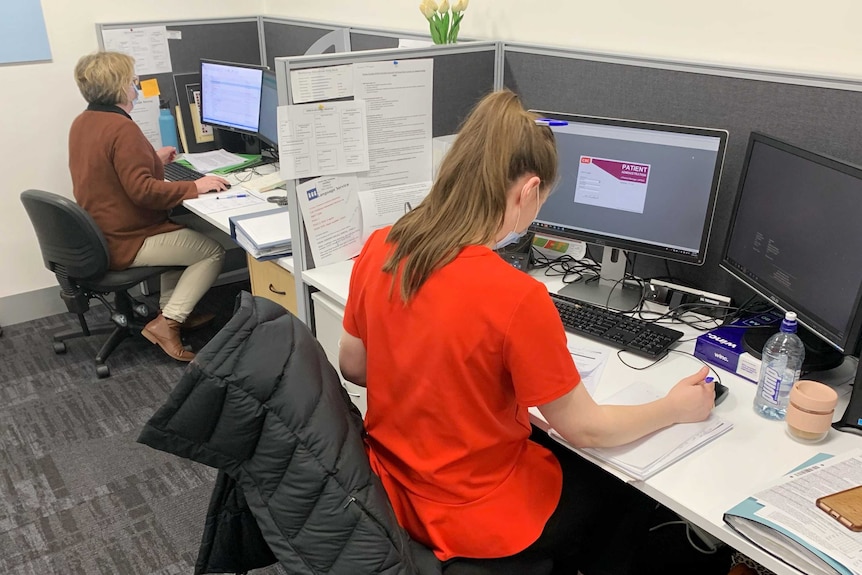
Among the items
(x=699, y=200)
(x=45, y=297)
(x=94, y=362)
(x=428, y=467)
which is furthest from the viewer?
(x=45, y=297)

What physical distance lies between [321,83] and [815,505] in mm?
1270

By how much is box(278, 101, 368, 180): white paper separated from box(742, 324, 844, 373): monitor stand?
0.95m

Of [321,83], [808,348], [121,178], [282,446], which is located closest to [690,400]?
[808,348]

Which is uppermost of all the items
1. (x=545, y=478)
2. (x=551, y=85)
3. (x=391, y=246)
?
(x=551, y=85)

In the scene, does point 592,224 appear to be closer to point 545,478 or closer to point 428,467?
point 545,478

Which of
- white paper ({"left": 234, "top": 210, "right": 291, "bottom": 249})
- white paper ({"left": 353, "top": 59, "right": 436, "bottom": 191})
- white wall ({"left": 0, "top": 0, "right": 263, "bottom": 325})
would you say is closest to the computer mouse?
white paper ({"left": 353, "top": 59, "right": 436, "bottom": 191})

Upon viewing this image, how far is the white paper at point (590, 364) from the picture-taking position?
1358 mm

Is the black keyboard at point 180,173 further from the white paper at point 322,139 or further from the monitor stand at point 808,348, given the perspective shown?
the monitor stand at point 808,348

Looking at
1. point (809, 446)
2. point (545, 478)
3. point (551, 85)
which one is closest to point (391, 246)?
point (545, 478)

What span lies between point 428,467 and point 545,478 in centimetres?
23

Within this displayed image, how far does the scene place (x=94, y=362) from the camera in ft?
9.20

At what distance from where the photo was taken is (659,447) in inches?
46.4

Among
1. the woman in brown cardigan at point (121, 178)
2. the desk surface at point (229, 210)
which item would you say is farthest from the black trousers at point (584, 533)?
the woman in brown cardigan at point (121, 178)

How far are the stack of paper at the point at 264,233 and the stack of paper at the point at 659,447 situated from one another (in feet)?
3.28
